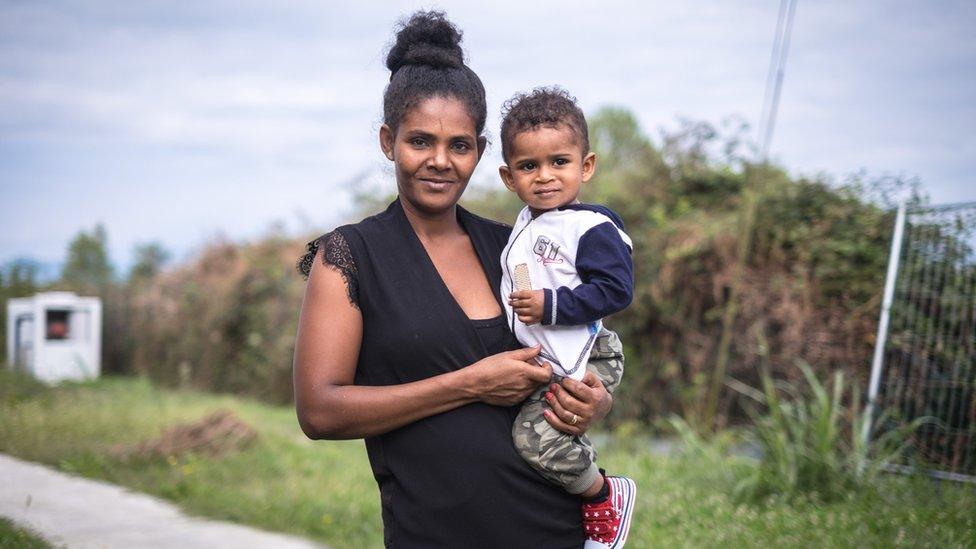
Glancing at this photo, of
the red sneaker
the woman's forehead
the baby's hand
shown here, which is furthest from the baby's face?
the red sneaker

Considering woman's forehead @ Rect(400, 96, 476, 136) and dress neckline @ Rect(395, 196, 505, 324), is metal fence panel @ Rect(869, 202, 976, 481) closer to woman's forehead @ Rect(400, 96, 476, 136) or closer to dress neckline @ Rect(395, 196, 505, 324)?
dress neckline @ Rect(395, 196, 505, 324)

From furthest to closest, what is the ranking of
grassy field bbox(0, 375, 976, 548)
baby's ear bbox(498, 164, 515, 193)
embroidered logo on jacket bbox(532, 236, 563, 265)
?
grassy field bbox(0, 375, 976, 548), baby's ear bbox(498, 164, 515, 193), embroidered logo on jacket bbox(532, 236, 563, 265)

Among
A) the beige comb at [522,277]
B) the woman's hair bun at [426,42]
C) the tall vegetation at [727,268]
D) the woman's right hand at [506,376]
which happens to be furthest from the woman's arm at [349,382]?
the tall vegetation at [727,268]

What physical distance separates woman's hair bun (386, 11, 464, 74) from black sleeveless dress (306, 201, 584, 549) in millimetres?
535

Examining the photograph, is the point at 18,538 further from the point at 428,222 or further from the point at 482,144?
the point at 482,144

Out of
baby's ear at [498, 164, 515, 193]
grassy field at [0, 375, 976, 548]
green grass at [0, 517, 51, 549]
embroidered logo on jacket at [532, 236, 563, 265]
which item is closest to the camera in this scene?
embroidered logo on jacket at [532, 236, 563, 265]

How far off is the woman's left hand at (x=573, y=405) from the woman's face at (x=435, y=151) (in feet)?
1.91

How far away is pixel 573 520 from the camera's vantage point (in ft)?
7.47

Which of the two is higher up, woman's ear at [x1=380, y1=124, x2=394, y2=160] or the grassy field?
woman's ear at [x1=380, y1=124, x2=394, y2=160]

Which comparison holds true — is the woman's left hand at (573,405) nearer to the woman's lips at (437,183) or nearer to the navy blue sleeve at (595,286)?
the navy blue sleeve at (595,286)

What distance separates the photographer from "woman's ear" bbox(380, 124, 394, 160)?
7.50ft

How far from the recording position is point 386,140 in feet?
7.59

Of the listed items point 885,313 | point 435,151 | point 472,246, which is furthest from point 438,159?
point 885,313

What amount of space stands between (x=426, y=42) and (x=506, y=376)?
0.97m
